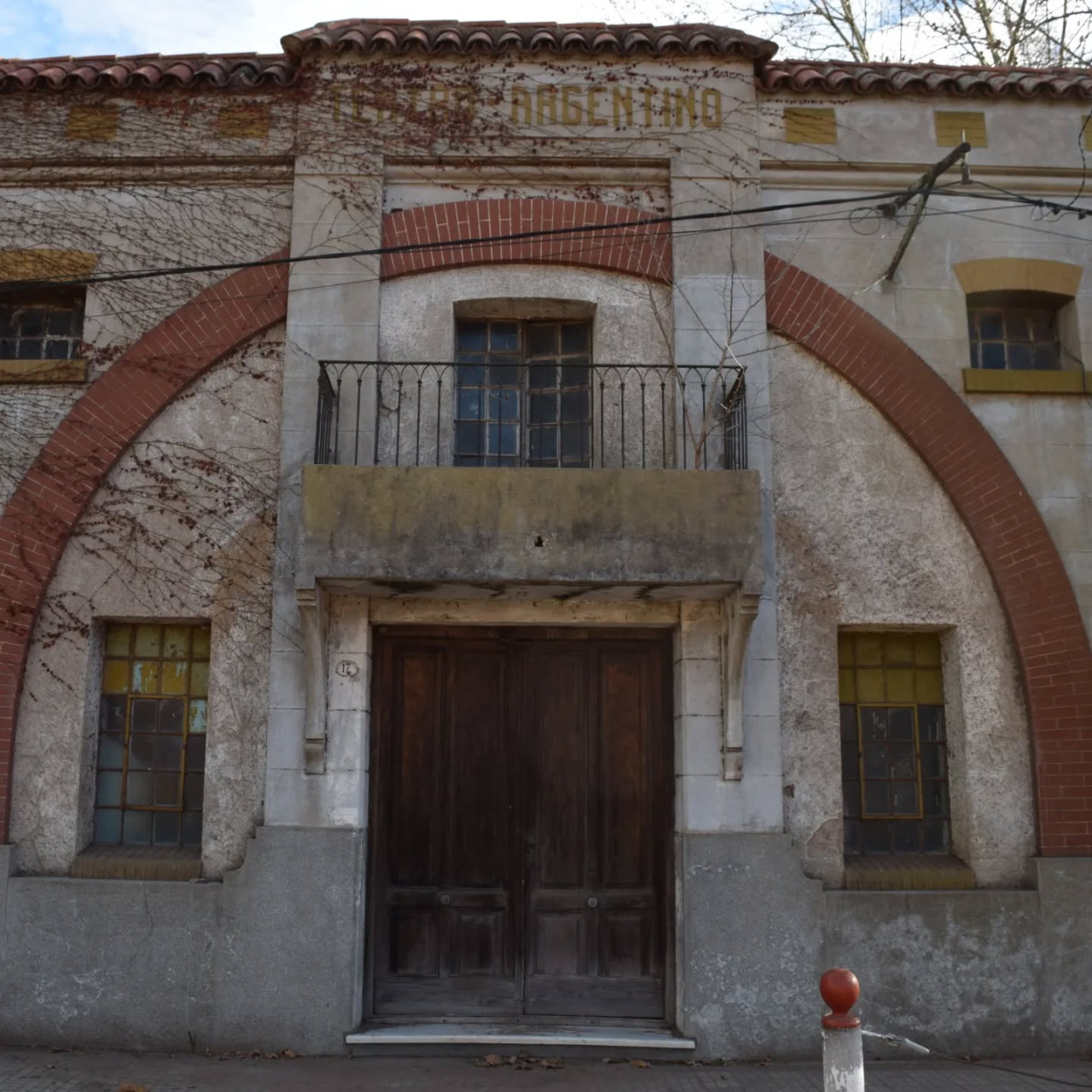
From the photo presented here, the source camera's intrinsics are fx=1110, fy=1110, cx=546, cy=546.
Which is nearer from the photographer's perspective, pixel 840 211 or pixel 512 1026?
pixel 512 1026

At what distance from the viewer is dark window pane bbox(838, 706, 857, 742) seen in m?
8.59

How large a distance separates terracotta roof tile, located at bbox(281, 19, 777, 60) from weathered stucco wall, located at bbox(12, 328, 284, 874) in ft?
8.33

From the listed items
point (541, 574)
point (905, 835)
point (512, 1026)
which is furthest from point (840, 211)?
point (512, 1026)

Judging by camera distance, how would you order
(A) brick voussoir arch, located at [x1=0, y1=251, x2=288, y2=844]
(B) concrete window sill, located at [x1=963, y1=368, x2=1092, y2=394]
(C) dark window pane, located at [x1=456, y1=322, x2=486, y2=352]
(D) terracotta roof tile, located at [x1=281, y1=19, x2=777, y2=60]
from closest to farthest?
(A) brick voussoir arch, located at [x1=0, y1=251, x2=288, y2=844], (B) concrete window sill, located at [x1=963, y1=368, x2=1092, y2=394], (D) terracotta roof tile, located at [x1=281, y1=19, x2=777, y2=60], (C) dark window pane, located at [x1=456, y1=322, x2=486, y2=352]

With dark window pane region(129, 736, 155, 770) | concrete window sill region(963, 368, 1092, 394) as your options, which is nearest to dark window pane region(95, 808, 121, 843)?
dark window pane region(129, 736, 155, 770)

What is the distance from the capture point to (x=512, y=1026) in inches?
311

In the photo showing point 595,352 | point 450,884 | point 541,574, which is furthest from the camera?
point 595,352

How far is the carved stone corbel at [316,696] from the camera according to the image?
7.93 meters

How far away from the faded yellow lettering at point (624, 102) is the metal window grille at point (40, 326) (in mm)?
4644

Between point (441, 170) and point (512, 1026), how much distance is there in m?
6.58

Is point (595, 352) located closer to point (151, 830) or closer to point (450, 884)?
point (450, 884)

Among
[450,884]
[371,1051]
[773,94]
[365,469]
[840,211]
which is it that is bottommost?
[371,1051]

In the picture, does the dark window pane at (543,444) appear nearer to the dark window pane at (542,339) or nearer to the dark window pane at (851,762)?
the dark window pane at (542,339)

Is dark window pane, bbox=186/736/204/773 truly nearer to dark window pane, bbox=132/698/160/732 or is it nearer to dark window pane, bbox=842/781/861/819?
dark window pane, bbox=132/698/160/732
